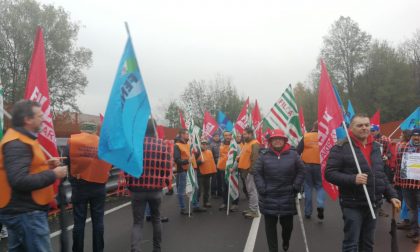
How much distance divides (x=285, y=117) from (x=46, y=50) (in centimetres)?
2967

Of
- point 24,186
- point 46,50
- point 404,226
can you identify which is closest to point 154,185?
point 24,186

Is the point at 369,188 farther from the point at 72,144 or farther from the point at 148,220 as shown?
the point at 148,220

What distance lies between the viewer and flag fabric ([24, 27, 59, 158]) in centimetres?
451

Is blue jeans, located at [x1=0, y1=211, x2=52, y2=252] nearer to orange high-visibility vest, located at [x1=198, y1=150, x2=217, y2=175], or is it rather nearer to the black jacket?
the black jacket

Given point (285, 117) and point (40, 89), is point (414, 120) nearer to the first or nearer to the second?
point (285, 117)

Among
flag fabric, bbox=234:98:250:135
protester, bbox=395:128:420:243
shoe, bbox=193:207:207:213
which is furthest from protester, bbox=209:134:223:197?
protester, bbox=395:128:420:243

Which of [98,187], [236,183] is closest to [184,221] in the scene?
[236,183]

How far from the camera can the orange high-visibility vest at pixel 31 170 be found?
130 inches

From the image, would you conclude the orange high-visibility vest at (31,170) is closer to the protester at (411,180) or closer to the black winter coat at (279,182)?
the black winter coat at (279,182)

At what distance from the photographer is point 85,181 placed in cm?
518

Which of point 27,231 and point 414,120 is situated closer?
point 27,231

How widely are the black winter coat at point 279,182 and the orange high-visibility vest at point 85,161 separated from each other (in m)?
2.12

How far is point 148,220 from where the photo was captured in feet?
27.4

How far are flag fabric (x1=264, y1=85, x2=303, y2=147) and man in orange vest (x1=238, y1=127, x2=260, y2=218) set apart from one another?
966 mm
